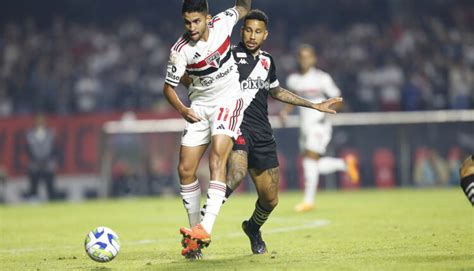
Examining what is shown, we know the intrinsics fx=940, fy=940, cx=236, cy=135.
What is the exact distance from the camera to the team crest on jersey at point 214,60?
8.59 metres

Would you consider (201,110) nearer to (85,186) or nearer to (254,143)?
(254,143)

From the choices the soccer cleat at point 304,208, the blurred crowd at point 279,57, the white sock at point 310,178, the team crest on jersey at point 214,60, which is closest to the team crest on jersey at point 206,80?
the team crest on jersey at point 214,60

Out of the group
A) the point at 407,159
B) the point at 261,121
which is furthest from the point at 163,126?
the point at 261,121

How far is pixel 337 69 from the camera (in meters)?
26.2

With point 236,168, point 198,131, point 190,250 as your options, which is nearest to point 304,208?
point 236,168

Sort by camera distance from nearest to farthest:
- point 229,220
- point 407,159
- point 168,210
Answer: point 229,220
point 168,210
point 407,159

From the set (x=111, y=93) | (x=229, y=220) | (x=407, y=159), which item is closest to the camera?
(x=229, y=220)

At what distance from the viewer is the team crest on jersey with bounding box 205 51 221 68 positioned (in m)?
8.59

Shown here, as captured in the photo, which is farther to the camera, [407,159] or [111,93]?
[111,93]

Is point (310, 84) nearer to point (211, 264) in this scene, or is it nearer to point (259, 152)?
point (259, 152)

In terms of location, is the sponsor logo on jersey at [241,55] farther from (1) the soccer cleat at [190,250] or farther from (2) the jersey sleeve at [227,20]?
(1) the soccer cleat at [190,250]

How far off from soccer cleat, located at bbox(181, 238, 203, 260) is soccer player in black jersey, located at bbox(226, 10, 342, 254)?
0.66 metres

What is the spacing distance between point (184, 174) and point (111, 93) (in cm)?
A: 1714

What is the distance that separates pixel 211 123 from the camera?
28.7 ft
